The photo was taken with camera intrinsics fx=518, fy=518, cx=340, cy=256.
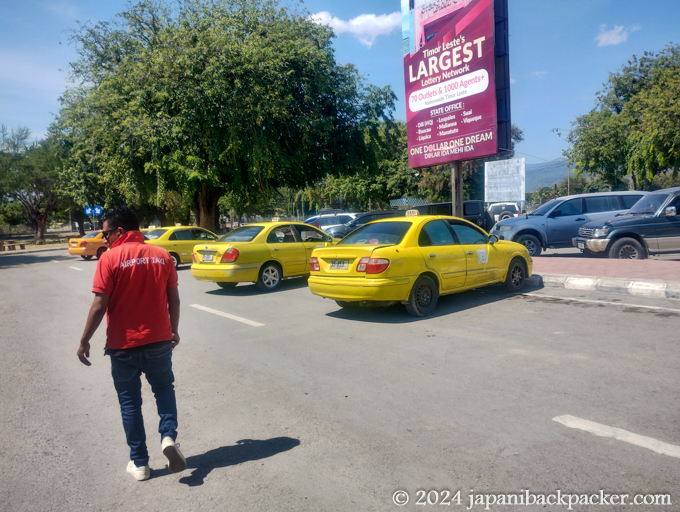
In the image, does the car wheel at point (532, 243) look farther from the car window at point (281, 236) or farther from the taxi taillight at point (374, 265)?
the taxi taillight at point (374, 265)

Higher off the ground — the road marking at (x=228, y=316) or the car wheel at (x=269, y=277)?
the car wheel at (x=269, y=277)

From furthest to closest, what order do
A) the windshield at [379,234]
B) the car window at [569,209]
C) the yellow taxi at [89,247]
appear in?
the yellow taxi at [89,247] < the car window at [569,209] < the windshield at [379,234]

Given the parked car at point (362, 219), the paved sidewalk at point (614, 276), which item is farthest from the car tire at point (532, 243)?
the parked car at point (362, 219)

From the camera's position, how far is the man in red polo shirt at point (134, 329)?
3.35 metres

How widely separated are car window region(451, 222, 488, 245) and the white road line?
17.1 feet

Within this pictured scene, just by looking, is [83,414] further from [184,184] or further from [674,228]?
[184,184]

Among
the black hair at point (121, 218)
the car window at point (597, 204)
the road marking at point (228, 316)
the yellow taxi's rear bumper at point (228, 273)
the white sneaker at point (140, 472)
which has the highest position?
the car window at point (597, 204)

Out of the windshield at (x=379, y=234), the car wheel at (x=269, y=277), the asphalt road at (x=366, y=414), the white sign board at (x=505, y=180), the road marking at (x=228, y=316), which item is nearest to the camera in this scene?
the asphalt road at (x=366, y=414)

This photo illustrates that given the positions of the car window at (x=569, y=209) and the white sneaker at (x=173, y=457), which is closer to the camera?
the white sneaker at (x=173, y=457)

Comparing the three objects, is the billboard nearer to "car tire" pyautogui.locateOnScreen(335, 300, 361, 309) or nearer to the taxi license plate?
"car tire" pyautogui.locateOnScreen(335, 300, 361, 309)

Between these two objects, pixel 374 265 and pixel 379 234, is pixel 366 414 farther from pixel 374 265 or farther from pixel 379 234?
pixel 379 234

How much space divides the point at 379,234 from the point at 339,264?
2.83ft

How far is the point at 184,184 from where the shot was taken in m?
20.5
